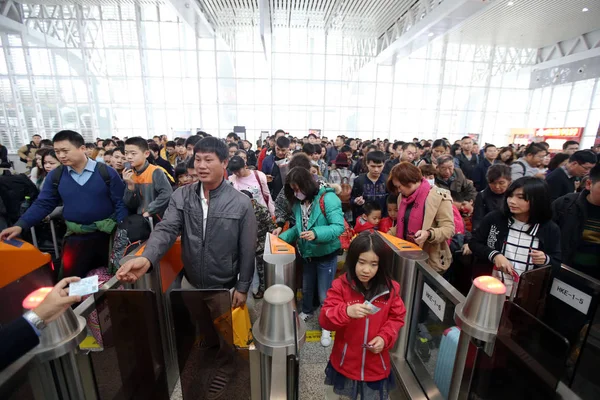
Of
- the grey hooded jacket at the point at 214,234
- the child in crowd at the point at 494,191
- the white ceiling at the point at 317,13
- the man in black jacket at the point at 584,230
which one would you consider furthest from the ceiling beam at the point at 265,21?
the man in black jacket at the point at 584,230

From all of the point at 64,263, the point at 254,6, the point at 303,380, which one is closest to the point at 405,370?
the point at 303,380

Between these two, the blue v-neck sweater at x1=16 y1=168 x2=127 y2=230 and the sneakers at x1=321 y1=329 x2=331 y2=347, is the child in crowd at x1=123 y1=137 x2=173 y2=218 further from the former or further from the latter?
the sneakers at x1=321 y1=329 x2=331 y2=347

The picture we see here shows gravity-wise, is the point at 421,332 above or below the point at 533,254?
below

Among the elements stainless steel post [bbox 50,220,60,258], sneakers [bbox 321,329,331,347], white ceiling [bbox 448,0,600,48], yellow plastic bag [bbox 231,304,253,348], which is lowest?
sneakers [bbox 321,329,331,347]

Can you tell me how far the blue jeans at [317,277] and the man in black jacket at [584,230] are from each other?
190 centimetres

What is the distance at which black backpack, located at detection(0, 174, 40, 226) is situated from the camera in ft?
12.4

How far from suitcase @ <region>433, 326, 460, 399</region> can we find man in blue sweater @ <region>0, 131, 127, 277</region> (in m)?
2.90

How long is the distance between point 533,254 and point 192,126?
15062 mm

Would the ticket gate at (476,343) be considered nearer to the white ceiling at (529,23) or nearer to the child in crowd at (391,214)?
the child in crowd at (391,214)

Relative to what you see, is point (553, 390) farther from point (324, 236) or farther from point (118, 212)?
point (118, 212)

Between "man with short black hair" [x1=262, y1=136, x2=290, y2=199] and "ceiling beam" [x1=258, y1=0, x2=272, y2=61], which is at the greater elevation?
Result: "ceiling beam" [x1=258, y1=0, x2=272, y2=61]

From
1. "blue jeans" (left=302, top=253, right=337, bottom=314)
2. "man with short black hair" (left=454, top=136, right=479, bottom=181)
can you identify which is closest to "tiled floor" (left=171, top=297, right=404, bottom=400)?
"blue jeans" (left=302, top=253, right=337, bottom=314)

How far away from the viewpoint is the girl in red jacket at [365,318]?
1.61 meters

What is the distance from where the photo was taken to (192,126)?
1471 cm
